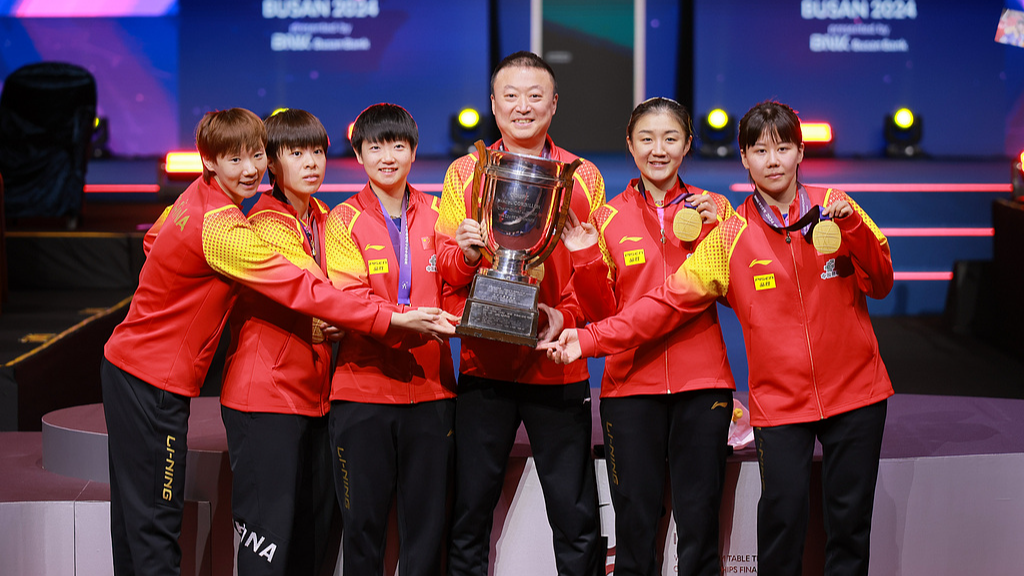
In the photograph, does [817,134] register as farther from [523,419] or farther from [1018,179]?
[523,419]

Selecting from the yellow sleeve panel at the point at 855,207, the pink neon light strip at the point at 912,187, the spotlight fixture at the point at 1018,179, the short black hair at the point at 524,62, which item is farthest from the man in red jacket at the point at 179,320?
the pink neon light strip at the point at 912,187

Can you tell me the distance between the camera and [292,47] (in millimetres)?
7746

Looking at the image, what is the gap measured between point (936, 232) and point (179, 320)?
18.9 feet

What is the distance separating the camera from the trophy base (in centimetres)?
228

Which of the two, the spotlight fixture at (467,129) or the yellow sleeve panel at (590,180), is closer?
the yellow sleeve panel at (590,180)

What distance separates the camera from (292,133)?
2.57 meters

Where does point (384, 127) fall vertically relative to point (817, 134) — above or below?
below

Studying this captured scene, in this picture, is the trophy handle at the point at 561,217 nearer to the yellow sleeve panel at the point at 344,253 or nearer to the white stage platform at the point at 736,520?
the yellow sleeve panel at the point at 344,253

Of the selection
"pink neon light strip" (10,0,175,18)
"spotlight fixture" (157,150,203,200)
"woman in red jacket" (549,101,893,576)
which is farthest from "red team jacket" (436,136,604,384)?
"pink neon light strip" (10,0,175,18)

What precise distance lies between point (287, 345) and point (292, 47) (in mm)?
5806

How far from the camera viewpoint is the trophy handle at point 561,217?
7.72 ft

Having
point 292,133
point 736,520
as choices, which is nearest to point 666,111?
point 292,133

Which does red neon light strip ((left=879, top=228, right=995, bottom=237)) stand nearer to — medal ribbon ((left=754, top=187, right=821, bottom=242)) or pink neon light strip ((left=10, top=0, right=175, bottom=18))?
medal ribbon ((left=754, top=187, right=821, bottom=242))

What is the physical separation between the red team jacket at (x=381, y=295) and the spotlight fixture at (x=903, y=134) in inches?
232
